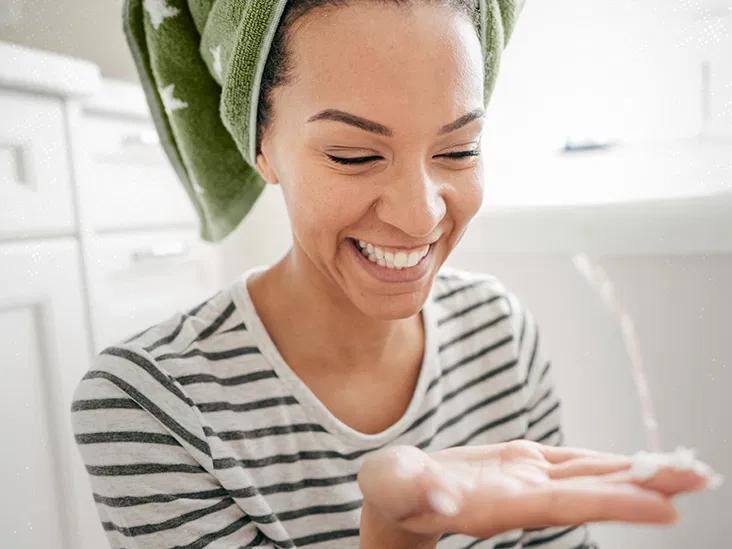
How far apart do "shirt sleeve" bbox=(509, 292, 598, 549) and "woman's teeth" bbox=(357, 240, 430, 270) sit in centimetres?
27

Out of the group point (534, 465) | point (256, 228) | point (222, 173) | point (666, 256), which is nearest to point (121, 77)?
point (256, 228)

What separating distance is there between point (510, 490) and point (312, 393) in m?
0.31

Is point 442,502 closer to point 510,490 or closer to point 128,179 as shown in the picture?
point 510,490

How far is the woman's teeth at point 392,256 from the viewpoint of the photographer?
66cm

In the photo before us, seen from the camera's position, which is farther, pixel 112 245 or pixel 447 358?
pixel 112 245

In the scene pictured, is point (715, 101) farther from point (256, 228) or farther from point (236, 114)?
point (256, 228)

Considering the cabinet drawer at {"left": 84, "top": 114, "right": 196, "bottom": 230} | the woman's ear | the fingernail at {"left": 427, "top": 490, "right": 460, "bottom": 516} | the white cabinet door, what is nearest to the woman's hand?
the fingernail at {"left": 427, "top": 490, "right": 460, "bottom": 516}

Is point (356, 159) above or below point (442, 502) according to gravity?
above

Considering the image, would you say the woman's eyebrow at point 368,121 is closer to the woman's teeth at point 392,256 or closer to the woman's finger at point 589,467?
the woman's teeth at point 392,256

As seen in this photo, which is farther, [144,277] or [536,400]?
[144,277]

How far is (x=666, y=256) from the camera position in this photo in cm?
105

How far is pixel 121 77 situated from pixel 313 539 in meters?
1.03

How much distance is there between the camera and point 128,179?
115cm

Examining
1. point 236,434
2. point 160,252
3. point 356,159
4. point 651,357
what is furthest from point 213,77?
point 651,357
